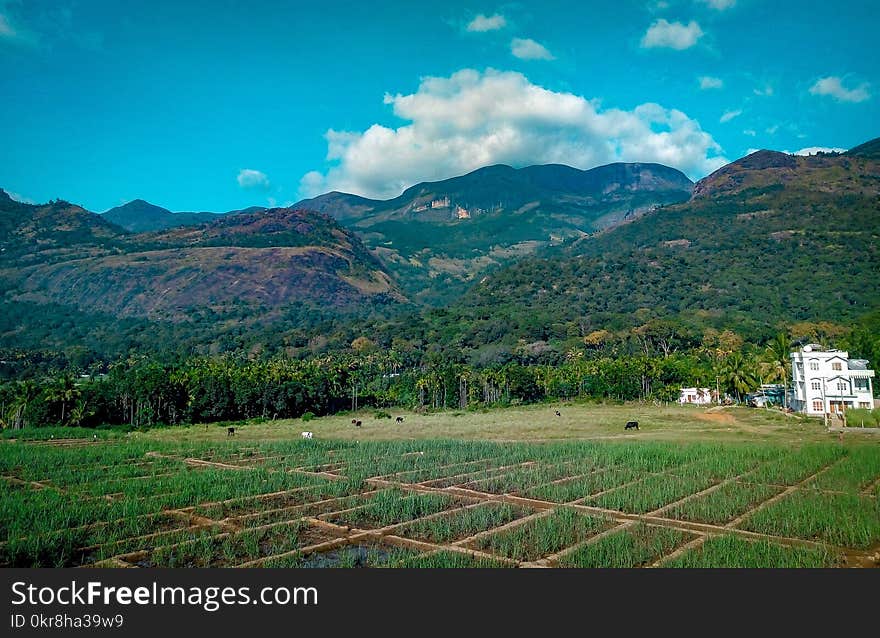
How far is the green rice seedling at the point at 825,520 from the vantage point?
13719 millimetres

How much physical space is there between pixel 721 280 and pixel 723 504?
142 meters

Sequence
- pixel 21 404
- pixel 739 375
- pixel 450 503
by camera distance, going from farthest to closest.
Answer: pixel 739 375, pixel 21 404, pixel 450 503

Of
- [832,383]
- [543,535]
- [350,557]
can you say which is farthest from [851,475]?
[832,383]

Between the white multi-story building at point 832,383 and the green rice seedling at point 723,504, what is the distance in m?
33.7

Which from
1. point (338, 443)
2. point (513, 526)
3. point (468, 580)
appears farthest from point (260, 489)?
Answer: point (338, 443)

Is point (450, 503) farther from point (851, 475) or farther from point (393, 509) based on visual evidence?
point (851, 475)

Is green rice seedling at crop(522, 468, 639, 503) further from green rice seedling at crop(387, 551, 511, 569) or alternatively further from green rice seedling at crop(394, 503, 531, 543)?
green rice seedling at crop(387, 551, 511, 569)

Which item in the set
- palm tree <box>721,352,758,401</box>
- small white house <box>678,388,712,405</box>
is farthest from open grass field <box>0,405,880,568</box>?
small white house <box>678,388,712,405</box>

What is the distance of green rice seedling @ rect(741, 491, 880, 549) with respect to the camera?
13719 mm

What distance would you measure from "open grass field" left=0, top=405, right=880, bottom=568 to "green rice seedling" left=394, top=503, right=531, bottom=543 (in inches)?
3.1

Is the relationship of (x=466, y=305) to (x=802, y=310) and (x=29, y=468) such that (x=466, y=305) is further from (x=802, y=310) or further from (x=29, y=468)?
(x=29, y=468)

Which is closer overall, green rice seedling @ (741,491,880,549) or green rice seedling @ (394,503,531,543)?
green rice seedling @ (741,491,880,549)

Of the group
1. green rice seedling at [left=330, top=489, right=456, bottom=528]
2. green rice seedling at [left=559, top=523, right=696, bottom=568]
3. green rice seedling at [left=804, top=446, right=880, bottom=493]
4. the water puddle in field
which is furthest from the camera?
green rice seedling at [left=804, top=446, right=880, bottom=493]

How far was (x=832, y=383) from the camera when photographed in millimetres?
48125
